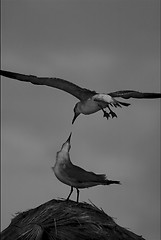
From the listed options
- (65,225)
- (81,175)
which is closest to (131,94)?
(81,175)

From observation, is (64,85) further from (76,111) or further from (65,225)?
(65,225)

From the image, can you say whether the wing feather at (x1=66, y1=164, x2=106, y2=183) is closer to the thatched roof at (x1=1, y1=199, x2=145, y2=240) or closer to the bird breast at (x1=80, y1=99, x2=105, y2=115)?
the thatched roof at (x1=1, y1=199, x2=145, y2=240)

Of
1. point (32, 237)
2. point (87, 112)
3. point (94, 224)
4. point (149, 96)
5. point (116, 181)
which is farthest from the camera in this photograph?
point (149, 96)

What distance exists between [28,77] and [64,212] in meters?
7.92

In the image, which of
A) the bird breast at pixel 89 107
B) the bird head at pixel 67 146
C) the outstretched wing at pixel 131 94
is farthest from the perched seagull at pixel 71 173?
the outstretched wing at pixel 131 94

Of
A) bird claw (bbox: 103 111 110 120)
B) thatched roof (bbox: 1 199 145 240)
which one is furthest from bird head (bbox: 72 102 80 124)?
thatched roof (bbox: 1 199 145 240)

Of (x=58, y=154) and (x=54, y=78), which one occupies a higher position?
(x=54, y=78)

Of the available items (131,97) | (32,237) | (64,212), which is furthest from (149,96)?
(32,237)

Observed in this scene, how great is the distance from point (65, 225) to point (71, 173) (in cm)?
225

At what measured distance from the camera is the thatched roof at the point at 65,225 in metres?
9.70

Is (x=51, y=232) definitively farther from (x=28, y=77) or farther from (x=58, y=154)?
(x=28, y=77)

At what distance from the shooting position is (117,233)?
10289 millimetres

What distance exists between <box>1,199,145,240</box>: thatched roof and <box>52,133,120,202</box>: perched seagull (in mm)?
1027

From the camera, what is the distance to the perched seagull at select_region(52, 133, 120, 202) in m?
11.9
